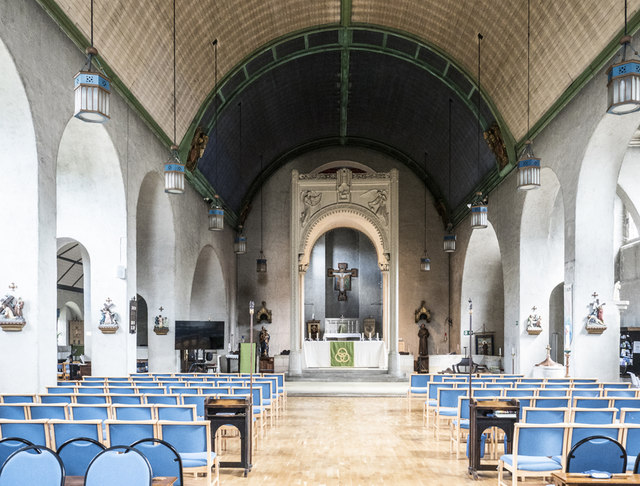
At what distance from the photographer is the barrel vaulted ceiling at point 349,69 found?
1222 centimetres

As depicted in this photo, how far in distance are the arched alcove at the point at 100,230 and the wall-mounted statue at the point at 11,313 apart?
13.6 feet

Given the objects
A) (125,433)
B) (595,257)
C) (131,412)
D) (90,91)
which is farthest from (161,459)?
(595,257)

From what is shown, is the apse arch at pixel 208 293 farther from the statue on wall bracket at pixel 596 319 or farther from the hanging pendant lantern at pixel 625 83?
the hanging pendant lantern at pixel 625 83

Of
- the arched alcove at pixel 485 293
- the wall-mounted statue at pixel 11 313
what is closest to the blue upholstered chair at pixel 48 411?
the wall-mounted statue at pixel 11 313

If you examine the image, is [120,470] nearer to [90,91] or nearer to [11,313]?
[90,91]

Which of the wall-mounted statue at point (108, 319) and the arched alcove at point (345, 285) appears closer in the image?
the wall-mounted statue at point (108, 319)

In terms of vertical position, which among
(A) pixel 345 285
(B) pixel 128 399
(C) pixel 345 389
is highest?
(A) pixel 345 285

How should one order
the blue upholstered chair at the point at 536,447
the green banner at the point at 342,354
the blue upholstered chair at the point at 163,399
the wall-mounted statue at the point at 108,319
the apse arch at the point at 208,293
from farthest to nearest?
the apse arch at the point at 208,293
the green banner at the point at 342,354
the wall-mounted statue at the point at 108,319
the blue upholstered chair at the point at 163,399
the blue upholstered chair at the point at 536,447

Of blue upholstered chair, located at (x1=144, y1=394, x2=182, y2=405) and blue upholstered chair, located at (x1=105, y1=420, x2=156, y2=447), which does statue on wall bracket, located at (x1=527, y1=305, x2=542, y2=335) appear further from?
blue upholstered chair, located at (x1=105, y1=420, x2=156, y2=447)

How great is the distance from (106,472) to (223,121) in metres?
16.5

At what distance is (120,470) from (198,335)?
13346 millimetres

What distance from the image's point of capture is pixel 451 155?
22.6 meters

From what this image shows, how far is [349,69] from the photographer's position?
20.8m

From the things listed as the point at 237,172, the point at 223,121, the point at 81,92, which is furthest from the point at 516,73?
the point at 237,172
